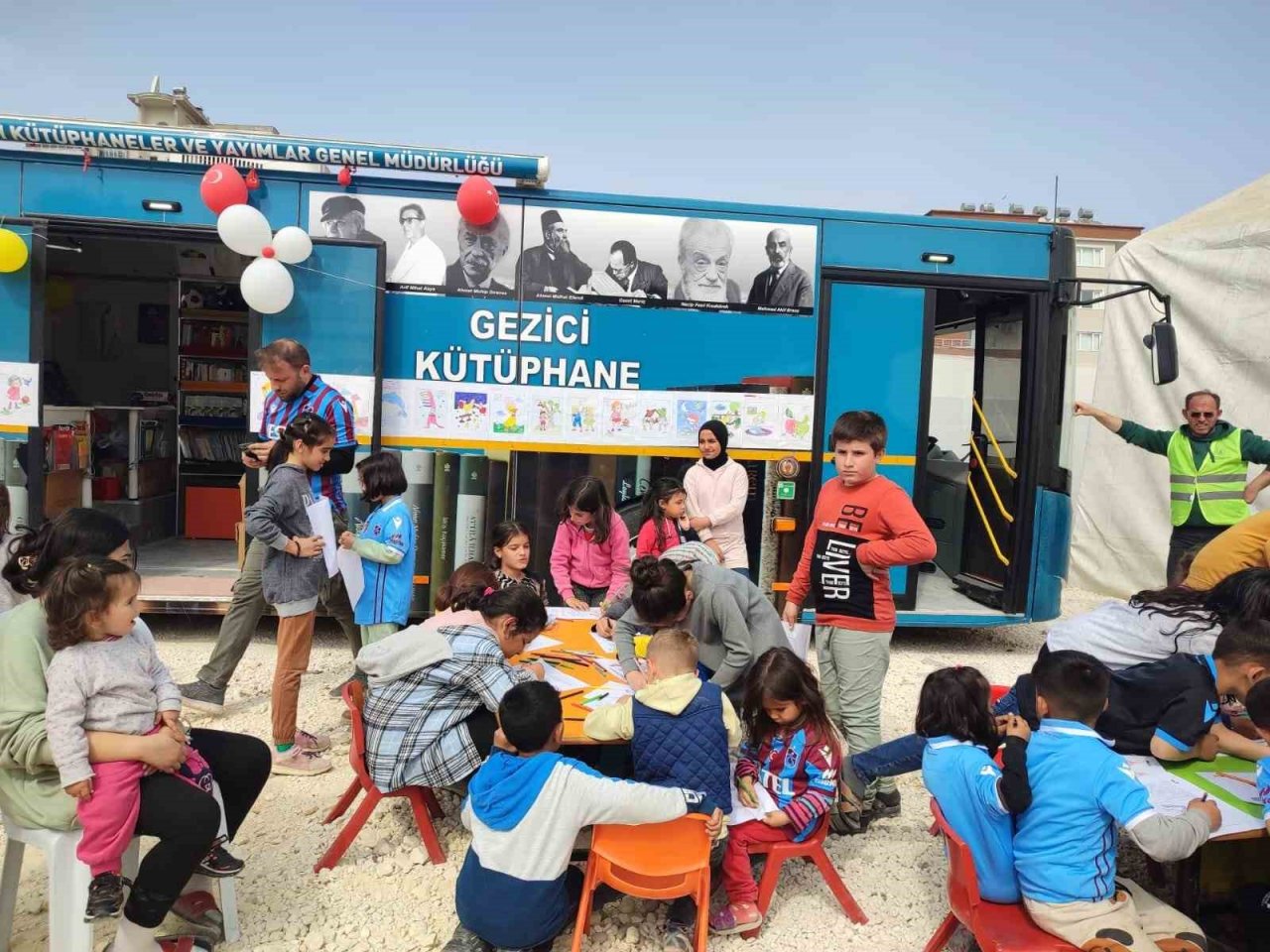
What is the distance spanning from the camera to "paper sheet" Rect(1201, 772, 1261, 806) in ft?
8.07

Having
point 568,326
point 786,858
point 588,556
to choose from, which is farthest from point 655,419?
point 786,858

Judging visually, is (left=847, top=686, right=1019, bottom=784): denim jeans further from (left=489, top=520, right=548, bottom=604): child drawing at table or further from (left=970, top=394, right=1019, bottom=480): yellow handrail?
(left=970, top=394, right=1019, bottom=480): yellow handrail

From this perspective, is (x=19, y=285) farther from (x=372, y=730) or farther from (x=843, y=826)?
(x=843, y=826)

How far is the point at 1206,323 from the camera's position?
25.4 ft

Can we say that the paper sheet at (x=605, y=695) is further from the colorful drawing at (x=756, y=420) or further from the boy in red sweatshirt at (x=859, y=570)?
the colorful drawing at (x=756, y=420)

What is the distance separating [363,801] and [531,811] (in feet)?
3.03

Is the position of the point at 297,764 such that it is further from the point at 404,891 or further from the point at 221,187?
the point at 221,187

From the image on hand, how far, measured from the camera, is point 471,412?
5.22m

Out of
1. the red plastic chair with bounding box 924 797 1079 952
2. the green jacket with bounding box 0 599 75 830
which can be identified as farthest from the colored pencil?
the green jacket with bounding box 0 599 75 830

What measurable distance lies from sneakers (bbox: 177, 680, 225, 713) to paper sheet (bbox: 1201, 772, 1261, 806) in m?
4.10

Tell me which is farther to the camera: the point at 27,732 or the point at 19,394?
the point at 19,394

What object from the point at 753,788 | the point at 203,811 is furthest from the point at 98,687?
the point at 753,788

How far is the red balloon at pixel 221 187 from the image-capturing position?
4836 millimetres

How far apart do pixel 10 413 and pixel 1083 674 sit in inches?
217
